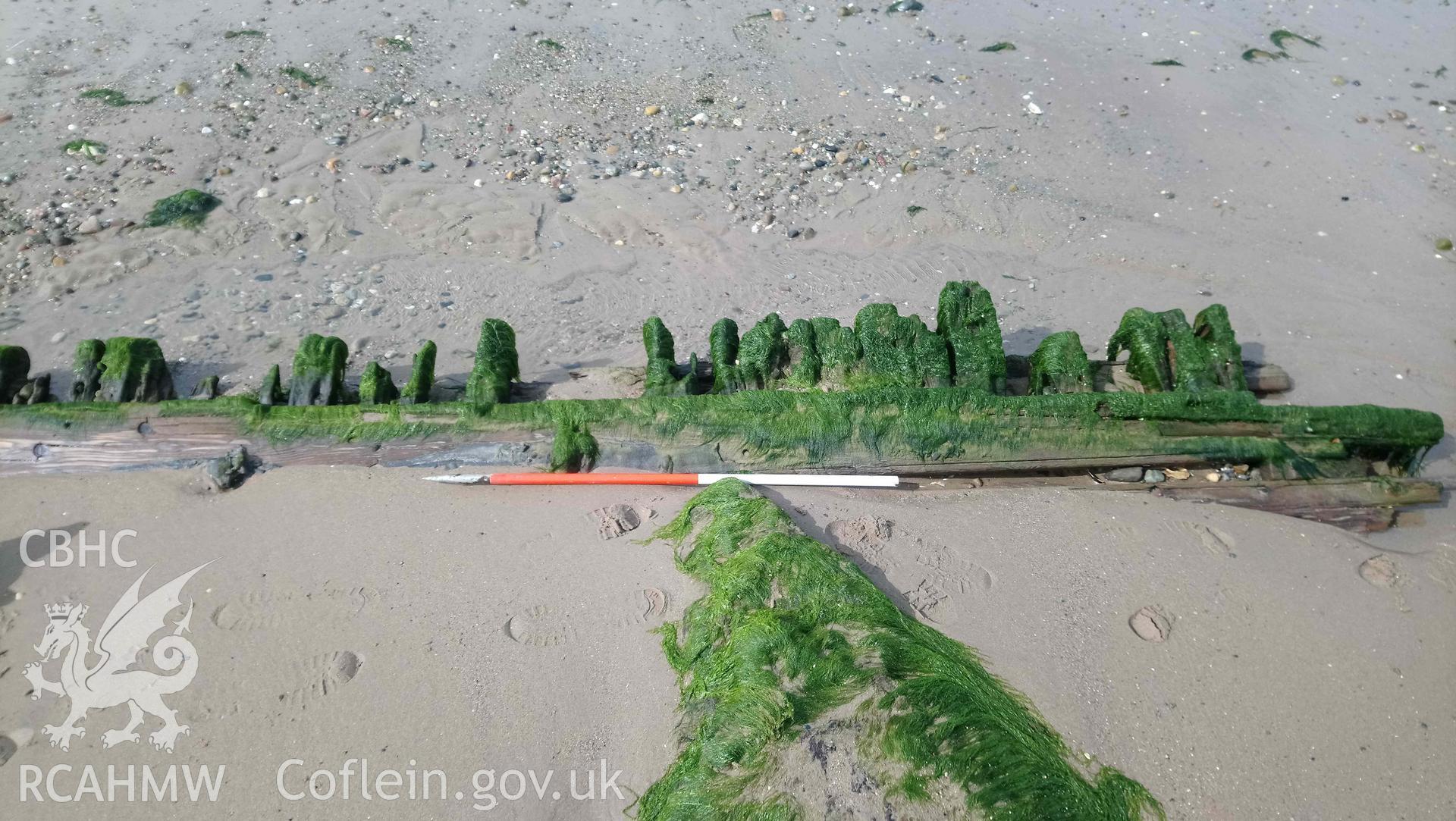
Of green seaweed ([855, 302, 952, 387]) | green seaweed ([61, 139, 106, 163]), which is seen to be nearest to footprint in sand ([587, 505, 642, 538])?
green seaweed ([855, 302, 952, 387])

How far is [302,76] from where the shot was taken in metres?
7.57

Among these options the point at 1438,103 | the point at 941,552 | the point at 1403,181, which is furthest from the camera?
the point at 1438,103

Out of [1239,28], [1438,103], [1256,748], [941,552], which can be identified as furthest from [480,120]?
[1438,103]

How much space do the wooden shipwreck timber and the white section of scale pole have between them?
0.24ft

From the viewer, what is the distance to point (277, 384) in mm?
4059

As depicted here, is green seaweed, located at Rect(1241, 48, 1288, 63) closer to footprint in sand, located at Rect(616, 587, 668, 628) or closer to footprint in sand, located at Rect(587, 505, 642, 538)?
footprint in sand, located at Rect(587, 505, 642, 538)

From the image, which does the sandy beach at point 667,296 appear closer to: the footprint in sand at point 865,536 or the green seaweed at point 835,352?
the footprint in sand at point 865,536

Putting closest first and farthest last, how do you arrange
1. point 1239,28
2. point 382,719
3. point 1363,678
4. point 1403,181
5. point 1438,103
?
point 382,719
point 1363,678
point 1403,181
point 1438,103
point 1239,28

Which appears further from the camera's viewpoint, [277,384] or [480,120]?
[480,120]

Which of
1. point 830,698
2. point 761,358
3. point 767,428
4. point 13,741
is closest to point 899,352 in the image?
point 761,358

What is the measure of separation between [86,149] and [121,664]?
551cm

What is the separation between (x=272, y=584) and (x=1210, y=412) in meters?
3.99

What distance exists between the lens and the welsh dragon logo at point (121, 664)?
283 centimetres

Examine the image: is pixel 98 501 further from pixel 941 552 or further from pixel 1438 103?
pixel 1438 103
